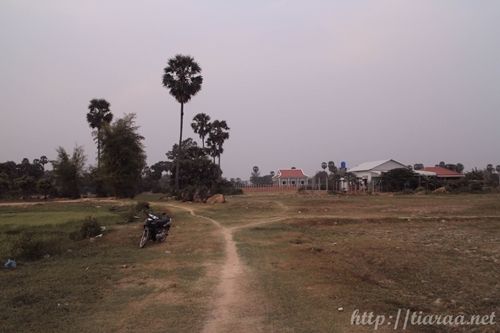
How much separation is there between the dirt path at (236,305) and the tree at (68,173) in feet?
153

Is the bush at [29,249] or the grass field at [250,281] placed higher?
the bush at [29,249]

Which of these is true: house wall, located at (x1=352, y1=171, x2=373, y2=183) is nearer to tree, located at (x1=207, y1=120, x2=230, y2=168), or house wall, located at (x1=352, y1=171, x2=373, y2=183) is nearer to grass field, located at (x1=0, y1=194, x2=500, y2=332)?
tree, located at (x1=207, y1=120, x2=230, y2=168)

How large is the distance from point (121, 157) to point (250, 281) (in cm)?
3954

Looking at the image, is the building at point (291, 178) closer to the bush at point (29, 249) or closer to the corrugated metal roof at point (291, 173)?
the corrugated metal roof at point (291, 173)

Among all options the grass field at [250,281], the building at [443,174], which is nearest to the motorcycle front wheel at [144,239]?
the grass field at [250,281]

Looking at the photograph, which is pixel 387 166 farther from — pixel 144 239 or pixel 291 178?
pixel 144 239

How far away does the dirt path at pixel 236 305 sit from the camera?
262 inches

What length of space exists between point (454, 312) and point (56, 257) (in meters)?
10.3

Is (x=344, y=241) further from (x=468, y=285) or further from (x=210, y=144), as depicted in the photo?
(x=210, y=144)

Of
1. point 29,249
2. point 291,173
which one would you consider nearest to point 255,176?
point 291,173

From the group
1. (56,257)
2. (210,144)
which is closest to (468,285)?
(56,257)

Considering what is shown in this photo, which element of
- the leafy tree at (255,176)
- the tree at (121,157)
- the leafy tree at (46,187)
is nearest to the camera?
the tree at (121,157)

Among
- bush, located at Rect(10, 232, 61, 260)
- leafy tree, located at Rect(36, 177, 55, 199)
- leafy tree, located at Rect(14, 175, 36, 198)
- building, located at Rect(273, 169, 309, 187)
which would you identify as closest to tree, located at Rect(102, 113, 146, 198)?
leafy tree, located at Rect(36, 177, 55, 199)

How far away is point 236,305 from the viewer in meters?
7.82
